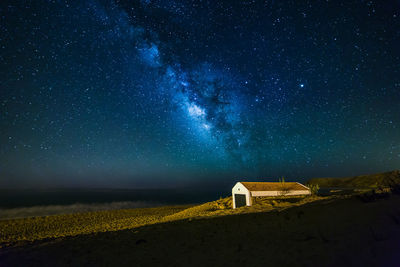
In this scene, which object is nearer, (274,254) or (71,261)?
(274,254)

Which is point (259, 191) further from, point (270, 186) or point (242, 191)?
point (270, 186)

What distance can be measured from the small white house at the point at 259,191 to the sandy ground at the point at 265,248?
56.2ft

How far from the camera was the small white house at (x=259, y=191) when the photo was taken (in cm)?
2405

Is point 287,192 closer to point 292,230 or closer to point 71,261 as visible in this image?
point 292,230

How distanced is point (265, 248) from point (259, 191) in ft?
68.2

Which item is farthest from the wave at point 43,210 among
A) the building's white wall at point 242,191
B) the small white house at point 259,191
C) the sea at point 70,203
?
the small white house at point 259,191

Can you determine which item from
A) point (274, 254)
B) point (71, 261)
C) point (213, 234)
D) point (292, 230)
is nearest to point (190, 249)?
point (213, 234)

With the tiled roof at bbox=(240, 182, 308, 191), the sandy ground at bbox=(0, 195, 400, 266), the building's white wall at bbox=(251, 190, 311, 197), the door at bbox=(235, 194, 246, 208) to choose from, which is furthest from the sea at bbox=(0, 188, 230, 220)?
the sandy ground at bbox=(0, 195, 400, 266)

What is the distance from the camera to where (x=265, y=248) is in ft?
16.6

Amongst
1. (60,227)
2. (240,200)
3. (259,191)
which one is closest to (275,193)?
(259,191)

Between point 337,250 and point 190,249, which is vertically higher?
point 337,250

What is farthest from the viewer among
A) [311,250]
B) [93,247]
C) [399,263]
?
[93,247]

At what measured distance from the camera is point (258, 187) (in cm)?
2548

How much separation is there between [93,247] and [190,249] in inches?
164
